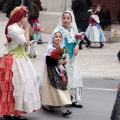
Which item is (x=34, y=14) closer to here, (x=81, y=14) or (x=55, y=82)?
(x=81, y=14)

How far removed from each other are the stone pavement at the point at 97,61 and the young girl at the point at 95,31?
1.03ft

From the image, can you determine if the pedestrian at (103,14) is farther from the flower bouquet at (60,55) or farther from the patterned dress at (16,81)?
the patterned dress at (16,81)

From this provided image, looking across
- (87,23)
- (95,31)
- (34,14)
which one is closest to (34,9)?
(34,14)

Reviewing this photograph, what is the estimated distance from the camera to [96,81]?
1210 cm

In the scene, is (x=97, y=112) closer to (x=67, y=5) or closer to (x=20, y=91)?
(x=20, y=91)

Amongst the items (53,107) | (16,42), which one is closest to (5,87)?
(16,42)

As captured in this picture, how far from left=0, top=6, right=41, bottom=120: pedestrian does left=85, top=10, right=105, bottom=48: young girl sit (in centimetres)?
882

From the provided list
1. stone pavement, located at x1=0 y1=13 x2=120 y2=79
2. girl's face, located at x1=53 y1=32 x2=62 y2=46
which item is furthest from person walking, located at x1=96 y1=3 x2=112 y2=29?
girl's face, located at x1=53 y1=32 x2=62 y2=46

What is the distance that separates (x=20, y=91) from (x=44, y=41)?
9953 mm

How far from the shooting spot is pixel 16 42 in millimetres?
8047

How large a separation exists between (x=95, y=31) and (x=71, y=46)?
784 centimetres

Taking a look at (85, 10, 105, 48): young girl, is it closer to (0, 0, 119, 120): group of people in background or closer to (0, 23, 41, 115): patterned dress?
(0, 0, 119, 120): group of people in background

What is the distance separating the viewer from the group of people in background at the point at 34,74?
7.97m

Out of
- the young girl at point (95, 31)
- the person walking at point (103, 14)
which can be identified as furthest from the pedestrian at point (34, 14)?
the person walking at point (103, 14)
